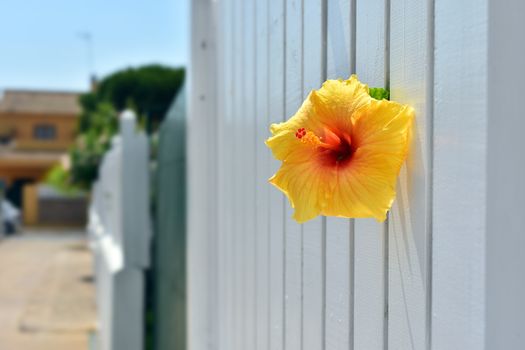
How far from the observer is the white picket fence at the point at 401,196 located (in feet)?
2.86

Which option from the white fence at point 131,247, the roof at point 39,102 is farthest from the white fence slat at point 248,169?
the roof at point 39,102

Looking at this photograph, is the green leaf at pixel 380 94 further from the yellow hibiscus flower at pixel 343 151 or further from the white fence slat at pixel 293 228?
the white fence slat at pixel 293 228

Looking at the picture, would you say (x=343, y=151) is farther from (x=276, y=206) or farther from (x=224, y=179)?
(x=224, y=179)

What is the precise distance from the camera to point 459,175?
935 mm

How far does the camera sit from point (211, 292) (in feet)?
9.14

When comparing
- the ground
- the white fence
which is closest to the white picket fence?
the white fence

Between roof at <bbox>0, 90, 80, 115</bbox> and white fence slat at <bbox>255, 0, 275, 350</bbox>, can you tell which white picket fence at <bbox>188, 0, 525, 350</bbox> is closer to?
white fence slat at <bbox>255, 0, 275, 350</bbox>

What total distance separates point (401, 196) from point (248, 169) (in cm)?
104

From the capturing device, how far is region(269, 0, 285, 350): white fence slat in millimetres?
1765

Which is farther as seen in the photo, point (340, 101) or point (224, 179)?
point (224, 179)

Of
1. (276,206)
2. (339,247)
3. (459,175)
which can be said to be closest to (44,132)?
(276,206)

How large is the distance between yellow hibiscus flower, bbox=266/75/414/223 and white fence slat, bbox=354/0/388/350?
7 cm

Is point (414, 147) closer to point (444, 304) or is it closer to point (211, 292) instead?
point (444, 304)

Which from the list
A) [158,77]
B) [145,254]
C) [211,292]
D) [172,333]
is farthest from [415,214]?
[158,77]
